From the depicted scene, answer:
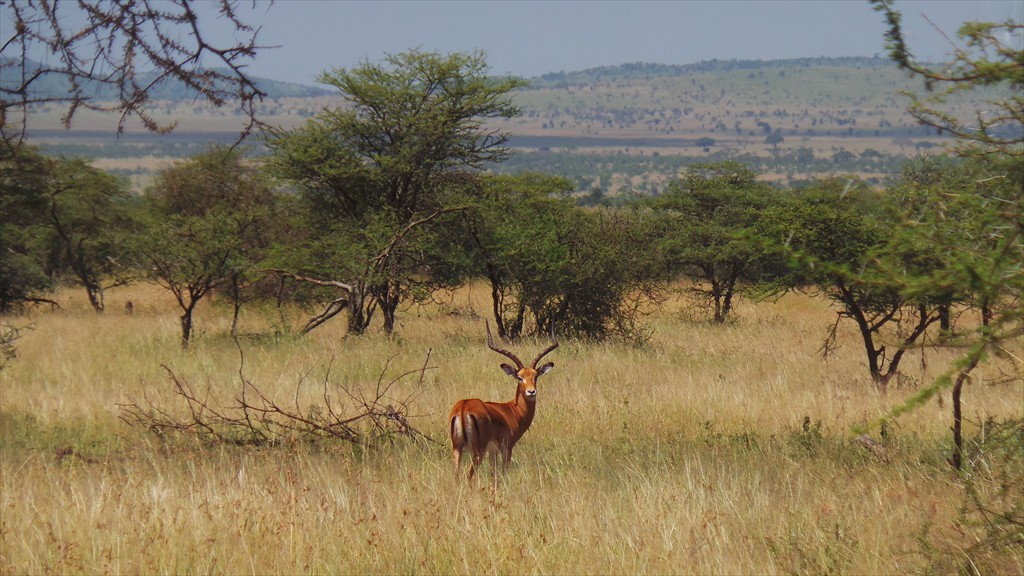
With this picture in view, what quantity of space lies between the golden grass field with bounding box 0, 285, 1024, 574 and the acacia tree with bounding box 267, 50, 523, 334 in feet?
16.6

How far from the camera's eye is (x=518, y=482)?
6336 millimetres

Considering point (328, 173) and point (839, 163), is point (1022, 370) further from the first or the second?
point (839, 163)

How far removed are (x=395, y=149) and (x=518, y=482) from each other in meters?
12.2

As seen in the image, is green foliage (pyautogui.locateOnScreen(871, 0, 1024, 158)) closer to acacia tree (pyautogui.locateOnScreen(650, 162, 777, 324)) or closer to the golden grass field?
the golden grass field

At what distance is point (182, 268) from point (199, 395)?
625 cm

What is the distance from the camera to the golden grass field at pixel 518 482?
4562mm

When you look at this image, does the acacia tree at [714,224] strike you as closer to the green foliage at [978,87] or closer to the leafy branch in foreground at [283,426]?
the leafy branch in foreground at [283,426]

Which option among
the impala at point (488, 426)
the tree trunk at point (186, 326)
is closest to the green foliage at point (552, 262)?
the tree trunk at point (186, 326)

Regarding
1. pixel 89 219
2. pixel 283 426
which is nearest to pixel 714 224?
pixel 283 426

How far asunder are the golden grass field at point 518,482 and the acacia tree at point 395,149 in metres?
5.07

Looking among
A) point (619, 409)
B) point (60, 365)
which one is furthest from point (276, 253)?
point (619, 409)

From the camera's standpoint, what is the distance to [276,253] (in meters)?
16.5

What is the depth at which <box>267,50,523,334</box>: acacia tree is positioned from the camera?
55.6 feet

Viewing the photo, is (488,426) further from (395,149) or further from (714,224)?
(714,224)
